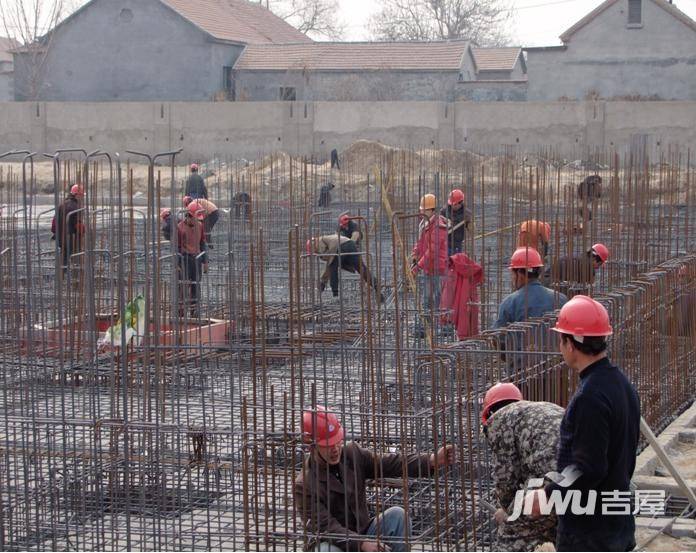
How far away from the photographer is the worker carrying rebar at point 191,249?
34.9ft

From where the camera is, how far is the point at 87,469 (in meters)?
5.93

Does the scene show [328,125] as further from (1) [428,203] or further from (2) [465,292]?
(2) [465,292]

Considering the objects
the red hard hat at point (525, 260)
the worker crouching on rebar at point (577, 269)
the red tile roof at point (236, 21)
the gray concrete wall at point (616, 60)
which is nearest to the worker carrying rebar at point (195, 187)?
the worker crouching on rebar at point (577, 269)

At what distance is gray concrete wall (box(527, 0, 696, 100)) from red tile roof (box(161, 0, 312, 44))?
1105cm

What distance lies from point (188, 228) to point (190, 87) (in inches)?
1143

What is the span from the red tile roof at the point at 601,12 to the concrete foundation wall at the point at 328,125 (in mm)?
9472

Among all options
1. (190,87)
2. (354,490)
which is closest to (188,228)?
(354,490)

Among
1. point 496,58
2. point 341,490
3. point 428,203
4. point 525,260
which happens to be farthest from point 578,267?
point 496,58

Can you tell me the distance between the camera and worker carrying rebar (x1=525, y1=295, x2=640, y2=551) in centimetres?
362

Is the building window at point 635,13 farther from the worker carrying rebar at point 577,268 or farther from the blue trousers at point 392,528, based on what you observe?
the blue trousers at point 392,528

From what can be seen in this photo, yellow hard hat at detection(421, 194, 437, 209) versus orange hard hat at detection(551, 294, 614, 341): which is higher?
yellow hard hat at detection(421, 194, 437, 209)

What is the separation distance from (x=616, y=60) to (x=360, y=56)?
8.70 meters

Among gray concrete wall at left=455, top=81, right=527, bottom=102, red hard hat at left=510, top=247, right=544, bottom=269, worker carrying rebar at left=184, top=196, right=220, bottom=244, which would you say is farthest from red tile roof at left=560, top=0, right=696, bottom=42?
red hard hat at left=510, top=247, right=544, bottom=269

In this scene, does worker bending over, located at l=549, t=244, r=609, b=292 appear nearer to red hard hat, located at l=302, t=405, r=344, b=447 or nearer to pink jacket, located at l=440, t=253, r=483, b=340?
pink jacket, located at l=440, t=253, r=483, b=340
